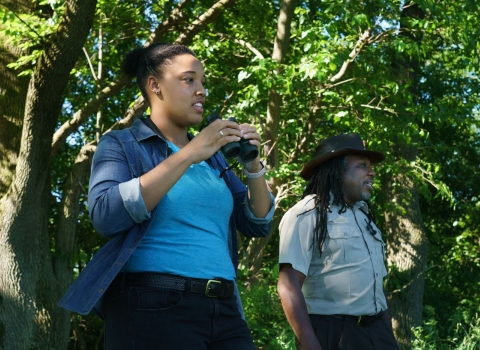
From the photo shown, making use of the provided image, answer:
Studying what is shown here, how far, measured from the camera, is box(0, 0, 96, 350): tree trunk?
9625mm

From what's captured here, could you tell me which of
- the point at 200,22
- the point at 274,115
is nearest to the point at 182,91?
the point at 274,115

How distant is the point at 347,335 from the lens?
3973 mm

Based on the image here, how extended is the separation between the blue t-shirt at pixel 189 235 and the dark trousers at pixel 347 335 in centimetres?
118

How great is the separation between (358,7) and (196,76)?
8157mm

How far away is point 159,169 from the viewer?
2.71 m

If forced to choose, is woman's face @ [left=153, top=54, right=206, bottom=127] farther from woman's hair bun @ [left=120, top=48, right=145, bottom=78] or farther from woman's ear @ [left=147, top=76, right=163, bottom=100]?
woman's hair bun @ [left=120, top=48, right=145, bottom=78]

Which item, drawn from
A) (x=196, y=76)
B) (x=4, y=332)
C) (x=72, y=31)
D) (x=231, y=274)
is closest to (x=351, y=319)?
(x=231, y=274)

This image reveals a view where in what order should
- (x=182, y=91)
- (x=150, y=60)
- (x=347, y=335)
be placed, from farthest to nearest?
1. (x=347, y=335)
2. (x=150, y=60)
3. (x=182, y=91)

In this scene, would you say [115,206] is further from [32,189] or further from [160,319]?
[32,189]

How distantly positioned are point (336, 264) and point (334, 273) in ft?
0.16

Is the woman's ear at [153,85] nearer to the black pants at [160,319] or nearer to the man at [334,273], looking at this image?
the black pants at [160,319]

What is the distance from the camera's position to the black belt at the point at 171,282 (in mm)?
2777

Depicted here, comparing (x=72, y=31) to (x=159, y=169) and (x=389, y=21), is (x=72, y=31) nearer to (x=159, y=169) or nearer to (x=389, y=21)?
(x=389, y=21)

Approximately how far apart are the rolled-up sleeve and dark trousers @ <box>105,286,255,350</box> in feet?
0.85
